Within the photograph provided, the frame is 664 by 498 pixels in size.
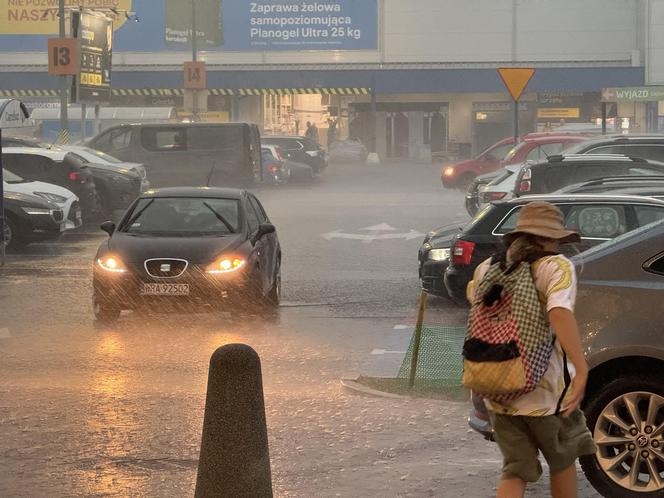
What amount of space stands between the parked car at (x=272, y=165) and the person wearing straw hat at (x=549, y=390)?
38.2 meters

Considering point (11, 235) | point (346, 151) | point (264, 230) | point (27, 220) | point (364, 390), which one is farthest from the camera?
point (346, 151)

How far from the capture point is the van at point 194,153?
37.2 m

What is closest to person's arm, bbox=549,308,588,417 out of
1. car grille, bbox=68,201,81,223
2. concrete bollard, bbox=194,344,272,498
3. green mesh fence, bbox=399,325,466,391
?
concrete bollard, bbox=194,344,272,498

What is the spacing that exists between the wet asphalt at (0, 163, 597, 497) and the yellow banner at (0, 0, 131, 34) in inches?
2002

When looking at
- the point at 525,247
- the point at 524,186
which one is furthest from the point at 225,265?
the point at 525,247

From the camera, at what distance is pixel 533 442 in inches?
228

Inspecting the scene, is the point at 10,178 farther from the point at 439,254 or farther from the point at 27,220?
the point at 439,254

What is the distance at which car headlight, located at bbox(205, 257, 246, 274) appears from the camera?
1516cm

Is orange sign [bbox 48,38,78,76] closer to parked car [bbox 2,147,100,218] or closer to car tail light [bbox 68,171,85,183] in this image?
parked car [bbox 2,147,100,218]

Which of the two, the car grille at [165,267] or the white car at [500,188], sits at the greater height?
the white car at [500,188]

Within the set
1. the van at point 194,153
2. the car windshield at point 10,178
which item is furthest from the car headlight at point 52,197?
the van at point 194,153

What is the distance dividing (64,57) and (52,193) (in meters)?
16.2

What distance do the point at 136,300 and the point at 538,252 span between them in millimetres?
9663

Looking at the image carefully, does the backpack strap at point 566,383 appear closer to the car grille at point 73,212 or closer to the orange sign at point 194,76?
the car grille at point 73,212
